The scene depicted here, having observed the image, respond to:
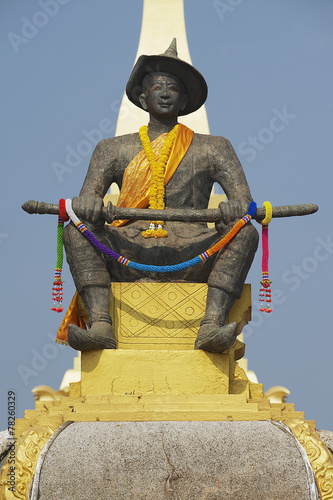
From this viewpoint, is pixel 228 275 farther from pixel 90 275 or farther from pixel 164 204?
pixel 90 275

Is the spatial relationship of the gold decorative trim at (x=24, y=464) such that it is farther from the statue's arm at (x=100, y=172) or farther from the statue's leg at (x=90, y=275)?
the statue's arm at (x=100, y=172)

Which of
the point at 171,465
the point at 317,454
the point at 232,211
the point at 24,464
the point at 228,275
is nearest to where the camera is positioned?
the point at 171,465

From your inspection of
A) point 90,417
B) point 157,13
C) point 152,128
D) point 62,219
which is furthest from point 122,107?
point 90,417

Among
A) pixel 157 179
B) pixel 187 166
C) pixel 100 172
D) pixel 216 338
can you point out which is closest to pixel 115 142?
pixel 100 172

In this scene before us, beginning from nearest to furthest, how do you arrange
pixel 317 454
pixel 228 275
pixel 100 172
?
1. pixel 317 454
2. pixel 228 275
3. pixel 100 172

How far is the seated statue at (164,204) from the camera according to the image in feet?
31.3

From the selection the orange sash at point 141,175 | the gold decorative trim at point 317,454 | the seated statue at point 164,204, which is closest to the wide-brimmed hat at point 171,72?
the seated statue at point 164,204

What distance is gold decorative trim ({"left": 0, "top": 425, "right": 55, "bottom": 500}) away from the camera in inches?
324

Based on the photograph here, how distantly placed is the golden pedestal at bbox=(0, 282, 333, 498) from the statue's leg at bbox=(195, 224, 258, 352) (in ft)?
0.84

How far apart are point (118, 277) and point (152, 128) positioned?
5.68ft

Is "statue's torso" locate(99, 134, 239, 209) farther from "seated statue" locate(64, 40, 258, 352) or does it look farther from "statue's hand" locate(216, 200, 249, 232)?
"statue's hand" locate(216, 200, 249, 232)

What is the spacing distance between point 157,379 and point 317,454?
1633 mm

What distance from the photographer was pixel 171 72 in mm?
10555

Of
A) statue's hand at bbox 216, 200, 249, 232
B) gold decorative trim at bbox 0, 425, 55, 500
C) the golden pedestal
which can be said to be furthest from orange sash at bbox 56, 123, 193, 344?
gold decorative trim at bbox 0, 425, 55, 500
